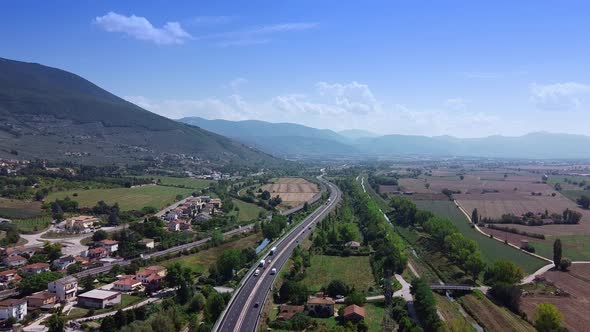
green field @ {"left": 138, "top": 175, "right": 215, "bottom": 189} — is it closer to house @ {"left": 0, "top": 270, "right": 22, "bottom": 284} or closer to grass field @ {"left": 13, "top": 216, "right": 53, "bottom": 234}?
grass field @ {"left": 13, "top": 216, "right": 53, "bottom": 234}

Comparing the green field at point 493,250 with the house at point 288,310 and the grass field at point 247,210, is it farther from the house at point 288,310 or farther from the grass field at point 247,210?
the grass field at point 247,210

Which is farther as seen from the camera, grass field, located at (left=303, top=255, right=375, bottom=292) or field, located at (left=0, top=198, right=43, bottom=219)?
field, located at (left=0, top=198, right=43, bottom=219)

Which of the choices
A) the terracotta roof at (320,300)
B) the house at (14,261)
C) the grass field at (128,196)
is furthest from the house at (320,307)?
the grass field at (128,196)

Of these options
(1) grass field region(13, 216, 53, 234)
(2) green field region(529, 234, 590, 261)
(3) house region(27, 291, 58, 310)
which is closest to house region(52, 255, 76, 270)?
(3) house region(27, 291, 58, 310)

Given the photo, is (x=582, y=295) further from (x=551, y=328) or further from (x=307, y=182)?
(x=307, y=182)

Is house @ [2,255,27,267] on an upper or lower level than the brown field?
upper

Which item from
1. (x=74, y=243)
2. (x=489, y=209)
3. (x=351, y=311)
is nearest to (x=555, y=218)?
(x=489, y=209)

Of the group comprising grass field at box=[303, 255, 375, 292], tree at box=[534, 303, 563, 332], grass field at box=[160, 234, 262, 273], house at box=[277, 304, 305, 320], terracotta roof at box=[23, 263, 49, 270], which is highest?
tree at box=[534, 303, 563, 332]
